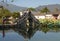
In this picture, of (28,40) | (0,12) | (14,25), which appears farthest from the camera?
(0,12)

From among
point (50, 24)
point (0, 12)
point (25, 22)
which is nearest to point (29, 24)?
point (25, 22)

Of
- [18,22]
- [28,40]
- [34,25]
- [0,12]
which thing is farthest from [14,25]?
[28,40]

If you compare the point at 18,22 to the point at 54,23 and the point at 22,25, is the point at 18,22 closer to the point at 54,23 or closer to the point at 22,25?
the point at 22,25

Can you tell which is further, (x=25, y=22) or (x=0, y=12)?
(x=0, y=12)

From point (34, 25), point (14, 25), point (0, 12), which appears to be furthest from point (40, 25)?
point (0, 12)

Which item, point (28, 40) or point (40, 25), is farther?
point (40, 25)

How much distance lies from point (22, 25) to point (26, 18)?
43.7 inches

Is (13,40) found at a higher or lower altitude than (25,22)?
higher

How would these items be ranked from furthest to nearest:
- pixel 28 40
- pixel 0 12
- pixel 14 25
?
1. pixel 0 12
2. pixel 14 25
3. pixel 28 40

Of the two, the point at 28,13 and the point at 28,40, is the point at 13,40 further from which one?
the point at 28,13

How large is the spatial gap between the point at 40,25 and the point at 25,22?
2206 millimetres

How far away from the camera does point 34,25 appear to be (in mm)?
32562

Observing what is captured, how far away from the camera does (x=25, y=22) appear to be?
32.5 meters

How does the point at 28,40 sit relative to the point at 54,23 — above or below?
above
